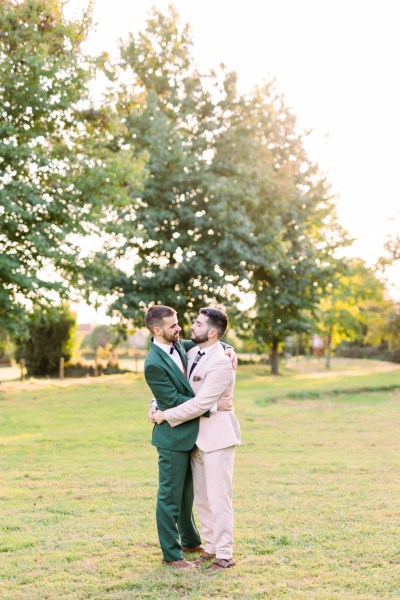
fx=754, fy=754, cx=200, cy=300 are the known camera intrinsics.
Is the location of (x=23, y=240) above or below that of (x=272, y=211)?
below

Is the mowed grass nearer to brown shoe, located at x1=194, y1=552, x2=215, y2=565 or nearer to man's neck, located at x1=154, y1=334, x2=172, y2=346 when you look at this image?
brown shoe, located at x1=194, y1=552, x2=215, y2=565

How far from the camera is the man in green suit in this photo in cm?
640

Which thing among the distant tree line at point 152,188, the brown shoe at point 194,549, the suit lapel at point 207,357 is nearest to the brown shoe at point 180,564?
the brown shoe at point 194,549

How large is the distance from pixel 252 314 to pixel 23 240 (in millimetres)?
15131

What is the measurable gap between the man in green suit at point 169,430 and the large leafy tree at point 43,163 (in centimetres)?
1524

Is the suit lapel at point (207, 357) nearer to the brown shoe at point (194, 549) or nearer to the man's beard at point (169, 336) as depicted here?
the man's beard at point (169, 336)

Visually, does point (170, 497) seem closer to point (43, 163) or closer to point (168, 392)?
point (168, 392)

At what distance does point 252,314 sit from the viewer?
3531 cm

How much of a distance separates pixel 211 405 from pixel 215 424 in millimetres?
220

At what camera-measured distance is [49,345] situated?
36812 millimetres

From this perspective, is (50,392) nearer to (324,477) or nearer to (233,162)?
(233,162)

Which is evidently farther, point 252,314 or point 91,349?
point 91,349

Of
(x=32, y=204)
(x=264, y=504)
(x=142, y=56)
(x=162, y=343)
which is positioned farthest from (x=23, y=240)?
(x=162, y=343)

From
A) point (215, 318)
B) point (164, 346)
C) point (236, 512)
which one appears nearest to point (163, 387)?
point (164, 346)
